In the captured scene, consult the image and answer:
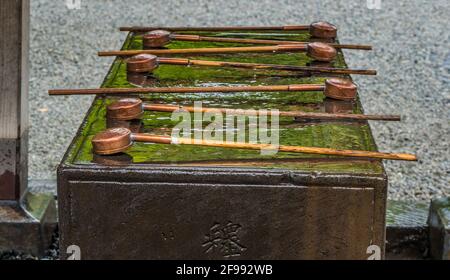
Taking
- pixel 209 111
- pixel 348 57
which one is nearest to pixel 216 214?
pixel 209 111

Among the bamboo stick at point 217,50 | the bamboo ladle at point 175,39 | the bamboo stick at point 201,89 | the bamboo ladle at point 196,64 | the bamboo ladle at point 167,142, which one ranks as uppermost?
the bamboo ladle at point 175,39

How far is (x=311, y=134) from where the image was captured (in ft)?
7.07

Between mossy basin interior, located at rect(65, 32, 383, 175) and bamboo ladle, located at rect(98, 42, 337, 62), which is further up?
bamboo ladle, located at rect(98, 42, 337, 62)

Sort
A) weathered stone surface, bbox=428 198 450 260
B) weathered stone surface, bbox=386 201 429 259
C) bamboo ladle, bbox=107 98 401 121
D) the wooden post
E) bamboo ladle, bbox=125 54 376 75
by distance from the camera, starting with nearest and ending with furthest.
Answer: bamboo ladle, bbox=107 98 401 121
bamboo ladle, bbox=125 54 376 75
the wooden post
weathered stone surface, bbox=428 198 450 260
weathered stone surface, bbox=386 201 429 259

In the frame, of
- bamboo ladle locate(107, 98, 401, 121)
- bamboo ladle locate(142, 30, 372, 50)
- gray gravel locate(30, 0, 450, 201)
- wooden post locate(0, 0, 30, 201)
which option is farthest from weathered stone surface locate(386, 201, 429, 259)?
wooden post locate(0, 0, 30, 201)

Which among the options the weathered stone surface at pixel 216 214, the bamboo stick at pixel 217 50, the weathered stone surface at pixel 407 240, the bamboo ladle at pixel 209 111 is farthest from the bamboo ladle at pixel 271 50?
the weathered stone surface at pixel 407 240

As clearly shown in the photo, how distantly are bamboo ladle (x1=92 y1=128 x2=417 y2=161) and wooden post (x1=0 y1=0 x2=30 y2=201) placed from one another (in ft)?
4.00

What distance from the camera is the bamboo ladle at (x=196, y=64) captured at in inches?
100

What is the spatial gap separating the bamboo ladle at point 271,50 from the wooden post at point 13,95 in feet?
1.67

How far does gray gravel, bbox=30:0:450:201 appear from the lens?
444 cm

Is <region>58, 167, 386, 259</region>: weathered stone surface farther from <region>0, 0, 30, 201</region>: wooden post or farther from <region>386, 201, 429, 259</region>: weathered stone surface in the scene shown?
<region>386, 201, 429, 259</region>: weathered stone surface

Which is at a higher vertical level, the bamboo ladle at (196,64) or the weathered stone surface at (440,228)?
the bamboo ladle at (196,64)

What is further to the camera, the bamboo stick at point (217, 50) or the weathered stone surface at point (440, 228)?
the weathered stone surface at point (440, 228)

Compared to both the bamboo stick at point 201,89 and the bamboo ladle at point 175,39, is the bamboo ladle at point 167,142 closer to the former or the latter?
the bamboo stick at point 201,89
